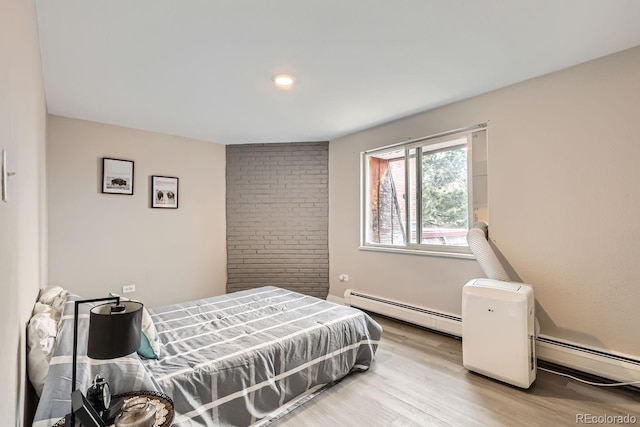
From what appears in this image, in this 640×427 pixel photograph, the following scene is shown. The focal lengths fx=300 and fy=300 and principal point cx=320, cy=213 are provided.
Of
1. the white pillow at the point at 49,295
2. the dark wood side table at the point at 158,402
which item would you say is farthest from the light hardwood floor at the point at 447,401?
the white pillow at the point at 49,295

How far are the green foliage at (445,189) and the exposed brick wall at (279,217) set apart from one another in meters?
1.52

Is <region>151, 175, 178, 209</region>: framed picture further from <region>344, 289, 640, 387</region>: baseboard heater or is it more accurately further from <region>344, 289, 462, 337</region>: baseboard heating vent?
<region>344, 289, 640, 387</region>: baseboard heater

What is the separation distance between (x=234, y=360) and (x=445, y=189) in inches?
103

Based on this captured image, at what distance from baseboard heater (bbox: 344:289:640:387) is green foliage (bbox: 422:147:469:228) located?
3.16 feet

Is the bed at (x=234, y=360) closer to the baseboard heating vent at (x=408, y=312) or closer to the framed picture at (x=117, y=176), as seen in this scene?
the baseboard heating vent at (x=408, y=312)

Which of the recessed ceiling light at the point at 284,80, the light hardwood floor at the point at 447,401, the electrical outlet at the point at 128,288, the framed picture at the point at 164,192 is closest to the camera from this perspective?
the light hardwood floor at the point at 447,401

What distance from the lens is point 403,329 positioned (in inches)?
131

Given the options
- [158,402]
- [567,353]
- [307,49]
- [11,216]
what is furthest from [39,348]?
[567,353]

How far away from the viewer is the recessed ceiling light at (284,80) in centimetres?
244

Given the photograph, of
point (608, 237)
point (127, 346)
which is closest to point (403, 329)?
point (608, 237)

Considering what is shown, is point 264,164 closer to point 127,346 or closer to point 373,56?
point 373,56

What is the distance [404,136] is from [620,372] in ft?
8.87

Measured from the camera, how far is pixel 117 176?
A: 362 cm

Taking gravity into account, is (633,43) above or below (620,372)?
above
